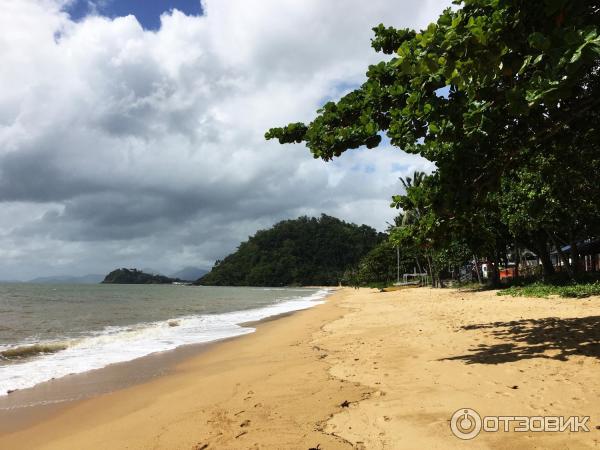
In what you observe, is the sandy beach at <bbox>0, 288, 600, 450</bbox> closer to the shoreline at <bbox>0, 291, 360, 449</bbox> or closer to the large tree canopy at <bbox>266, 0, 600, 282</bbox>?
the shoreline at <bbox>0, 291, 360, 449</bbox>

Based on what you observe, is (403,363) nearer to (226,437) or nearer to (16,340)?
(226,437)

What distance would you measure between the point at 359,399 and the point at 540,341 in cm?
440

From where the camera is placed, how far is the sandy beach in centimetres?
425

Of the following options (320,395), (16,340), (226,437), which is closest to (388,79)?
(320,395)

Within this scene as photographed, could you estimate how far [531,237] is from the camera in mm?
26812

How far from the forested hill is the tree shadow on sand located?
13448 cm

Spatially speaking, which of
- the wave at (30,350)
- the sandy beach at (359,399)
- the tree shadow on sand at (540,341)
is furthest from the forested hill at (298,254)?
the sandy beach at (359,399)

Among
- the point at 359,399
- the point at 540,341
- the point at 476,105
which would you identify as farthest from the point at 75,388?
the point at 540,341

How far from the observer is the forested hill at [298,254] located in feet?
516

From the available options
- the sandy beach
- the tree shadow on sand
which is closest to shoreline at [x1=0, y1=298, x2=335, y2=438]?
the sandy beach

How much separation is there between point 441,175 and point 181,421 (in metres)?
5.11

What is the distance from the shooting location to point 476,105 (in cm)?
532

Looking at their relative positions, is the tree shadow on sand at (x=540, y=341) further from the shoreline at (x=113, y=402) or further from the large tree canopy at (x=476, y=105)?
the shoreline at (x=113, y=402)

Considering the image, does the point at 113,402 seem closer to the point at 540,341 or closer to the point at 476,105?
the point at 476,105
